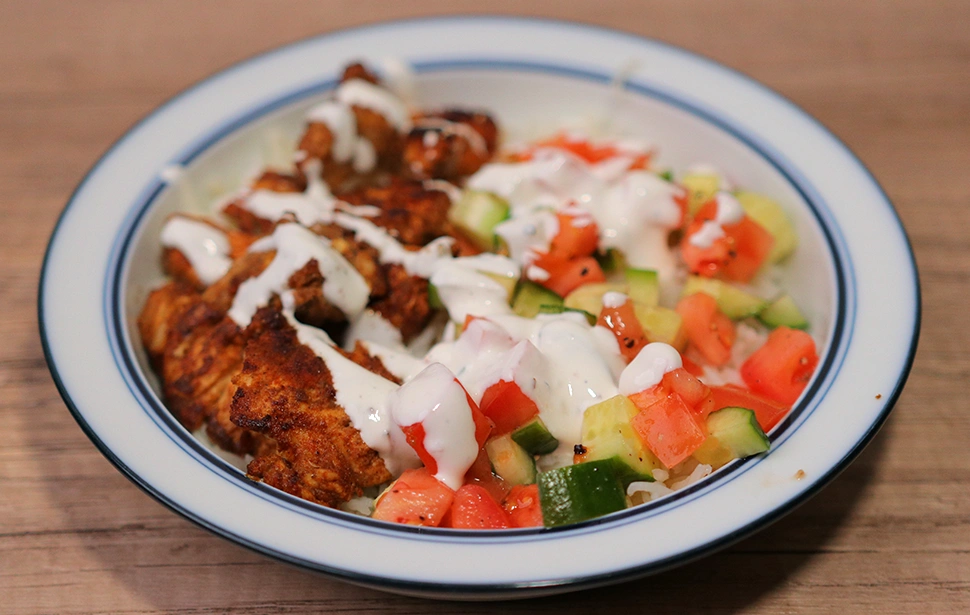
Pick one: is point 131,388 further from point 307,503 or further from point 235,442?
point 307,503

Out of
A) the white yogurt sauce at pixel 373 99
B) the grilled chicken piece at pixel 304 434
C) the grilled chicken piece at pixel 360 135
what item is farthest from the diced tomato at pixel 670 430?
the white yogurt sauce at pixel 373 99

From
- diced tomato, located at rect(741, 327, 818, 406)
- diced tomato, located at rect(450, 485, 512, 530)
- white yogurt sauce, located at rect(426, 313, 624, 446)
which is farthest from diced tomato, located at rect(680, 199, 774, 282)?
diced tomato, located at rect(450, 485, 512, 530)

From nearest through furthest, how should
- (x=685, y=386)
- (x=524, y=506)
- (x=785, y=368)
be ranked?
1. (x=524, y=506)
2. (x=685, y=386)
3. (x=785, y=368)

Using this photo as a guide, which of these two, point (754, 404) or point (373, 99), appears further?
point (373, 99)

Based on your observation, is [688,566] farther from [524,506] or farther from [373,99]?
[373,99]

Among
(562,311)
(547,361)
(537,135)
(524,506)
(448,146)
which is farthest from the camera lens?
(537,135)

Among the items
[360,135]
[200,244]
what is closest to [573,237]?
[360,135]

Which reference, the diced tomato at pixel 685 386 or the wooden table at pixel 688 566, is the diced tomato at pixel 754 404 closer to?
the diced tomato at pixel 685 386
